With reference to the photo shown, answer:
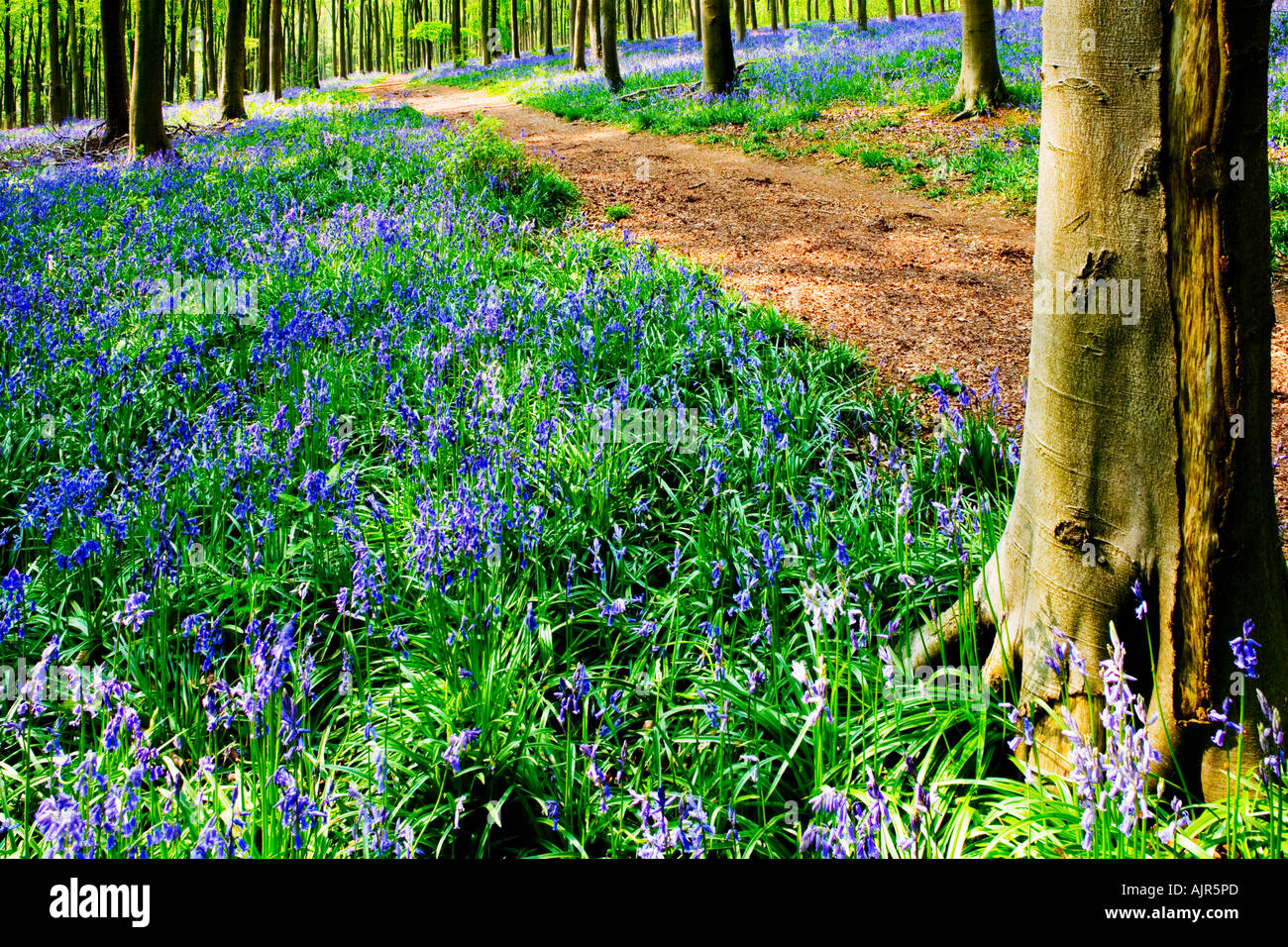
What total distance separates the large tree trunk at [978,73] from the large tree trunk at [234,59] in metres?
15.5

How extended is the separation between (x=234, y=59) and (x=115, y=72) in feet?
16.5

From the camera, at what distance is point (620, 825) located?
7.44 feet

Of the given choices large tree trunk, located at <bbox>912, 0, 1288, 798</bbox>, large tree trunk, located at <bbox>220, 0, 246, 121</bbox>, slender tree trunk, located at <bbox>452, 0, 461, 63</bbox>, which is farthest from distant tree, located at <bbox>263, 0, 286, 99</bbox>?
large tree trunk, located at <bbox>912, 0, 1288, 798</bbox>

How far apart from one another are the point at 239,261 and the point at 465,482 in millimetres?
4991

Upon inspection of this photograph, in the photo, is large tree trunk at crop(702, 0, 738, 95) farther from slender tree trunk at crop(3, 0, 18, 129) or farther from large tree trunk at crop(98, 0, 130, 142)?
slender tree trunk at crop(3, 0, 18, 129)

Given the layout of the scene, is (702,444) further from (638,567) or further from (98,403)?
→ (98,403)

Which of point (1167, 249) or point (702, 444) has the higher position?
point (1167, 249)

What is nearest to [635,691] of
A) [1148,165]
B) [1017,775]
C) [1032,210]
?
[1017,775]

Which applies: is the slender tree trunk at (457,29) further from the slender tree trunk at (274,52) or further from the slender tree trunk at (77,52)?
the slender tree trunk at (77,52)

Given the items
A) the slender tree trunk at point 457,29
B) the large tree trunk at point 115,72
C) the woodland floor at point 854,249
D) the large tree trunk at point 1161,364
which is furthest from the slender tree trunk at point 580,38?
the large tree trunk at point 1161,364

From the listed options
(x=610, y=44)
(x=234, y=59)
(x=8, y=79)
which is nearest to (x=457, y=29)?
(x=8, y=79)

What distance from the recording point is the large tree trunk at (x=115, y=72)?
13.3 meters
